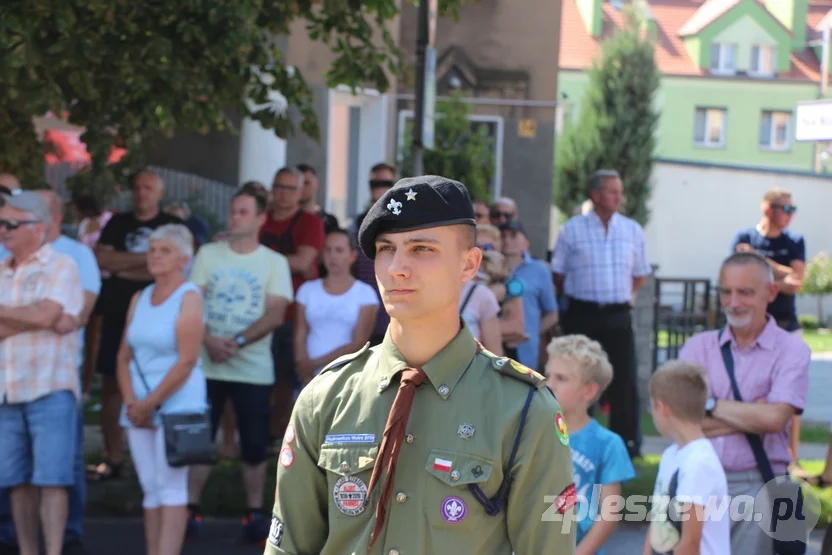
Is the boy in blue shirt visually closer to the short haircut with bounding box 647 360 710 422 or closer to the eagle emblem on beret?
the short haircut with bounding box 647 360 710 422

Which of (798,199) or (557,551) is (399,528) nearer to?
(557,551)

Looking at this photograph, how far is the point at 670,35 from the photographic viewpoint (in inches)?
2233

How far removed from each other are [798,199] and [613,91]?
6442 mm

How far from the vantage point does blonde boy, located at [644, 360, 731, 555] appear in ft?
14.7

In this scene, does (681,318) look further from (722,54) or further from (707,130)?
(722,54)

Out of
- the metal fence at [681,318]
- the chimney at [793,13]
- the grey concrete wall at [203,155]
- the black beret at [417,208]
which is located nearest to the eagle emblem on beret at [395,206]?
the black beret at [417,208]

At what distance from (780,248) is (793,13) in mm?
52229

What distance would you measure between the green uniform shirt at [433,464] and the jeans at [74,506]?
4219 millimetres

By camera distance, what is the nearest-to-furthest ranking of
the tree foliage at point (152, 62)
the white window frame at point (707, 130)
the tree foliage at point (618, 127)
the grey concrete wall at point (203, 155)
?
the tree foliage at point (152, 62) < the grey concrete wall at point (203, 155) < the tree foliage at point (618, 127) < the white window frame at point (707, 130)

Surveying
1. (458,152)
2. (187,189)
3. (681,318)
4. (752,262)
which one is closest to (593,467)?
(752,262)

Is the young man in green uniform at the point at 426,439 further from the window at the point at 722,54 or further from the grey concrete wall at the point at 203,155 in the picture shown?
the window at the point at 722,54

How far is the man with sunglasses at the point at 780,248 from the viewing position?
29.9 ft

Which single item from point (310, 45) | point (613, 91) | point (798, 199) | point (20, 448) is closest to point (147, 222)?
point (20, 448)

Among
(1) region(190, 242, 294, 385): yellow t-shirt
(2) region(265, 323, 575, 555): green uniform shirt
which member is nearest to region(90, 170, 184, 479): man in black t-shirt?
(1) region(190, 242, 294, 385): yellow t-shirt
